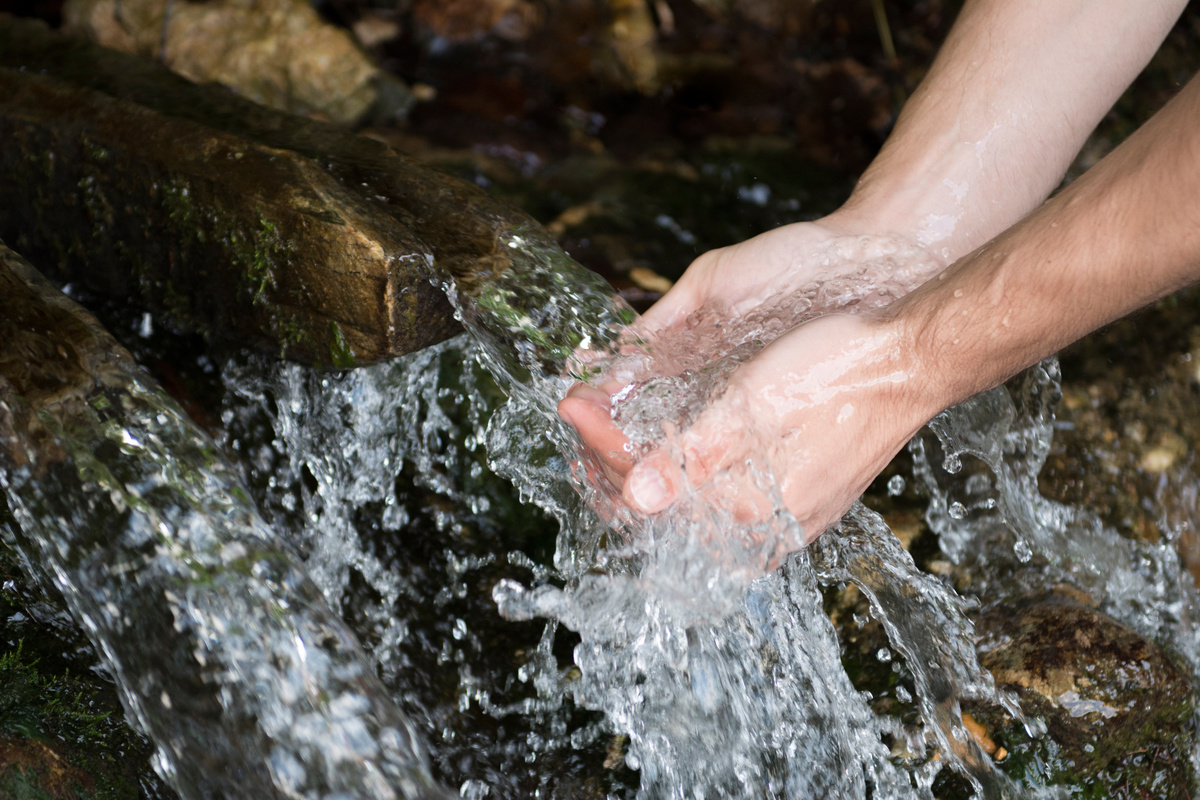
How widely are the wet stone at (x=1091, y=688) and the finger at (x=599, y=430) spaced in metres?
0.98

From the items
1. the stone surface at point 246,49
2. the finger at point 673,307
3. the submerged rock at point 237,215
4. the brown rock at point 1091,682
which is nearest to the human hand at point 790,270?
the finger at point 673,307

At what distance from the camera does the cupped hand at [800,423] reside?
1636mm

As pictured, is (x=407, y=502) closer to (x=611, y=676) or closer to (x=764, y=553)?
(x=611, y=676)

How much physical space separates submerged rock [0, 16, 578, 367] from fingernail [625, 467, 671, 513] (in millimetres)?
609

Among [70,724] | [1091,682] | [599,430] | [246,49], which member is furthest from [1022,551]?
[246,49]

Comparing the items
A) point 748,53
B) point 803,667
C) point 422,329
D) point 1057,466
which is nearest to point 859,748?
point 803,667

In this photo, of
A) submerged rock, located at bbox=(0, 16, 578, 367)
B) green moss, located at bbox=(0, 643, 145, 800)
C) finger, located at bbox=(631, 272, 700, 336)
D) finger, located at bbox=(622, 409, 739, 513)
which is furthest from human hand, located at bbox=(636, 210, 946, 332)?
green moss, located at bbox=(0, 643, 145, 800)

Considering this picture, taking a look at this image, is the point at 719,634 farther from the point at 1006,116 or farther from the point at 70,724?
the point at 1006,116

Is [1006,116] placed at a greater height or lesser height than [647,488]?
greater

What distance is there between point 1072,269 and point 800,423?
53 cm

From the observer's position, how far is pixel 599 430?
1.72m

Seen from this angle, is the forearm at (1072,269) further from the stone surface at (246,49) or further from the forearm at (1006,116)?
the stone surface at (246,49)

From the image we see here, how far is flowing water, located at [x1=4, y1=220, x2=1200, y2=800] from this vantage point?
1.46 metres

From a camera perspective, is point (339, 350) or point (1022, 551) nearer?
point (339, 350)
